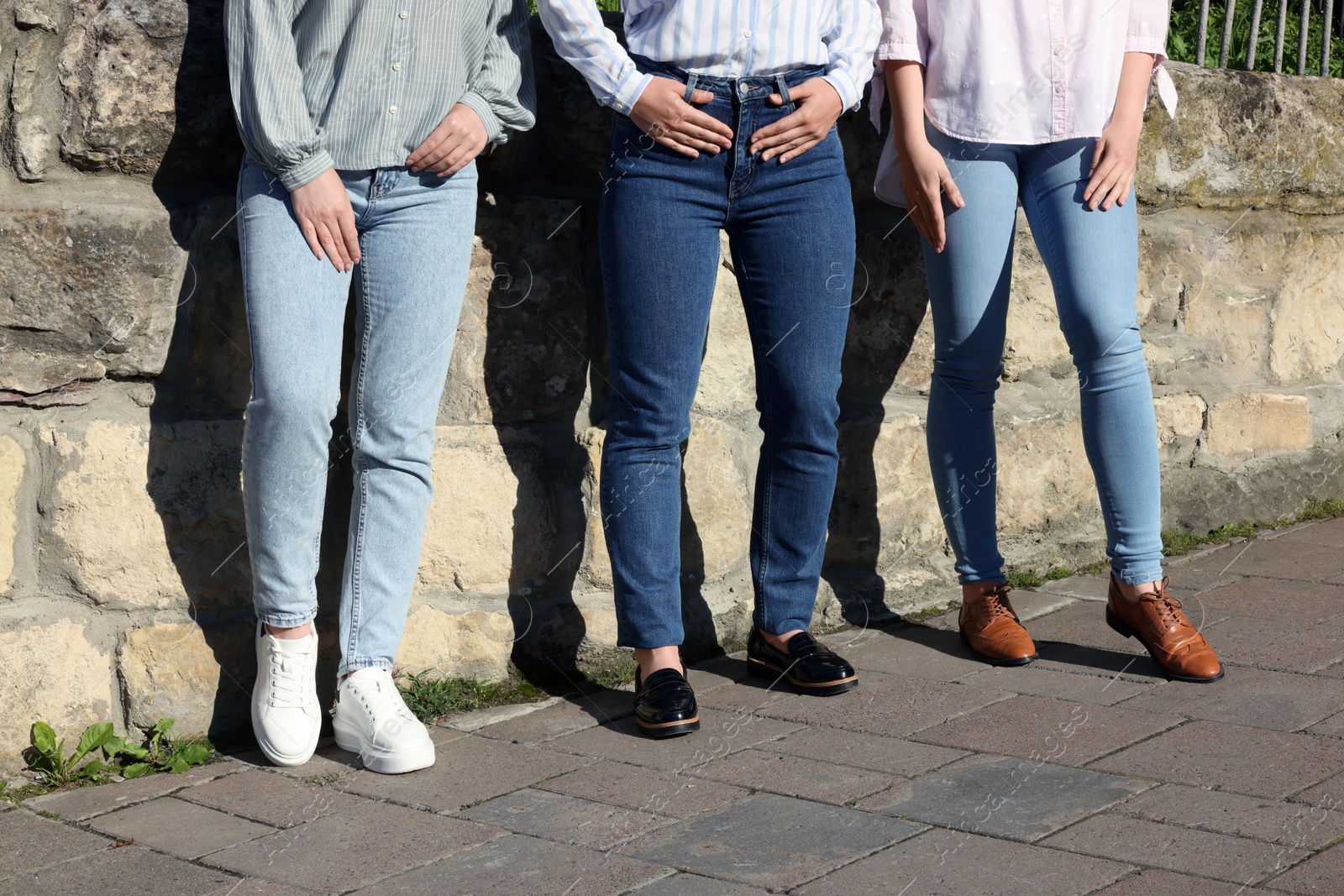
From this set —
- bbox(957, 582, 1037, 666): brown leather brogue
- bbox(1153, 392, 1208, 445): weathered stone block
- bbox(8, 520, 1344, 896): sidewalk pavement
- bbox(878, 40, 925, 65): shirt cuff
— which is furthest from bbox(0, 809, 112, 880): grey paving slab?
bbox(1153, 392, 1208, 445): weathered stone block

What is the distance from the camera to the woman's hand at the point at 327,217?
7.75 feet

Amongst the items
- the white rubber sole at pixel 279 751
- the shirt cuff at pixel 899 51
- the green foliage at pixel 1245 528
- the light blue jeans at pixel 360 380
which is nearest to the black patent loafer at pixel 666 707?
the light blue jeans at pixel 360 380

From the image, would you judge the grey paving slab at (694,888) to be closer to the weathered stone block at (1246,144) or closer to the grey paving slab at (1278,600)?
the grey paving slab at (1278,600)

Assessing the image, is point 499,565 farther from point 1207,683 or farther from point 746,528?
point 1207,683

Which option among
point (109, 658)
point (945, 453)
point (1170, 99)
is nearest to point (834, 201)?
point (945, 453)

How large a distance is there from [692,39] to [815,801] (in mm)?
1368

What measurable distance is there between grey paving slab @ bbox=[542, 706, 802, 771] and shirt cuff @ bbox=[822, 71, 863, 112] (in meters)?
1.20

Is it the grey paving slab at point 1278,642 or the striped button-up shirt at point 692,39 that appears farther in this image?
the grey paving slab at point 1278,642

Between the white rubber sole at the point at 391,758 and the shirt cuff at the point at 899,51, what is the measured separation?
1.62 meters

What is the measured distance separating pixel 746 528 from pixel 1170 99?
133 cm

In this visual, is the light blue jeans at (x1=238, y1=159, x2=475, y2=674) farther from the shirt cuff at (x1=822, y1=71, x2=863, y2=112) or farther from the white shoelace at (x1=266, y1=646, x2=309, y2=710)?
the shirt cuff at (x1=822, y1=71, x2=863, y2=112)

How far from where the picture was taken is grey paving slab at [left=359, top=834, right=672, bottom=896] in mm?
1966

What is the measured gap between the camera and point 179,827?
7.33 ft

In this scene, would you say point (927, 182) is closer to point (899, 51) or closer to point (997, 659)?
point (899, 51)
